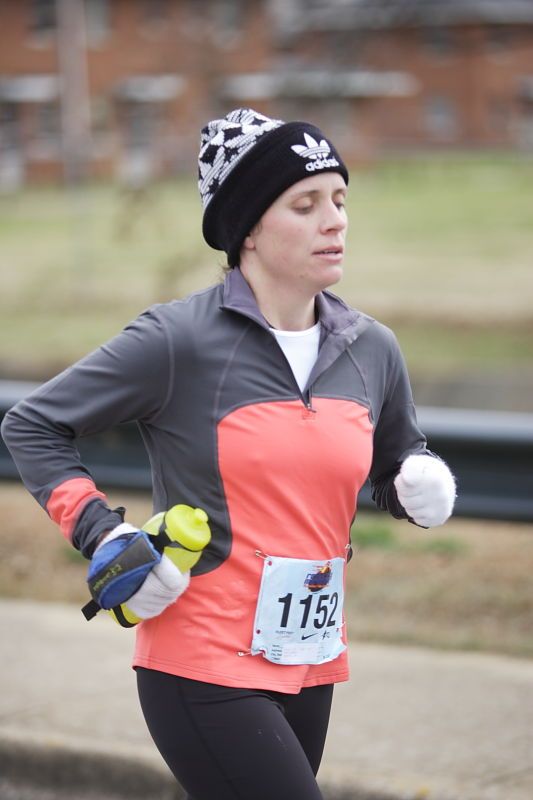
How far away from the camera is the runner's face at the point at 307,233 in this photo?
2.96 meters

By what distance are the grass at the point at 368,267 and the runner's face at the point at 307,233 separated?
294 inches

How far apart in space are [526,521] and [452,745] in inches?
49.6

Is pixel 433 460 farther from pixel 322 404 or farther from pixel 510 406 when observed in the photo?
pixel 510 406

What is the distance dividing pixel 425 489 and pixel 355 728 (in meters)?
2.20

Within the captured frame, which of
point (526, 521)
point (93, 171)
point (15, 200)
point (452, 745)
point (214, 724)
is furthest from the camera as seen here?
point (93, 171)

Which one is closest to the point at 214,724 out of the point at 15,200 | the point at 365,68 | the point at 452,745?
the point at 452,745

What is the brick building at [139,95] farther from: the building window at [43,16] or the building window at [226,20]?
the building window at [226,20]

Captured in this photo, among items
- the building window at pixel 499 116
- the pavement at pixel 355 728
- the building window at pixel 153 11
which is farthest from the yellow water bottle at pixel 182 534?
the building window at pixel 499 116

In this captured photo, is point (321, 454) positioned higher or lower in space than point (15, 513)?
higher

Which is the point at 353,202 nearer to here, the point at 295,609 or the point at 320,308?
the point at 320,308

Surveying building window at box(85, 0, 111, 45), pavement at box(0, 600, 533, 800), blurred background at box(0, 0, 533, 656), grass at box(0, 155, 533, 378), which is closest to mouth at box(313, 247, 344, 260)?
blurred background at box(0, 0, 533, 656)

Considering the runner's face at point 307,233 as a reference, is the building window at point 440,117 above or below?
below

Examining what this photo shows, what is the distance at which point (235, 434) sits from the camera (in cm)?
292

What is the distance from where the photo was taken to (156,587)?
2.78 meters
